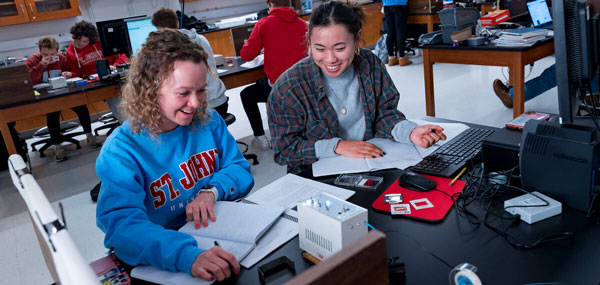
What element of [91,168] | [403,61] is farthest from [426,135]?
[403,61]

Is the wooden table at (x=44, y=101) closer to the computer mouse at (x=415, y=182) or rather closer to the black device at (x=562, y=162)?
the computer mouse at (x=415, y=182)

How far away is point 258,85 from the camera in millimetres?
3344

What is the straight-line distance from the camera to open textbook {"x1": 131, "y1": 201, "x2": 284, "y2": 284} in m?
0.86

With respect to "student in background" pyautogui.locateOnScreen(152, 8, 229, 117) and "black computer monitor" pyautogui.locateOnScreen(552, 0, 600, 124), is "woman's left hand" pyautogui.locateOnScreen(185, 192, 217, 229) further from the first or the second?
"student in background" pyautogui.locateOnScreen(152, 8, 229, 117)

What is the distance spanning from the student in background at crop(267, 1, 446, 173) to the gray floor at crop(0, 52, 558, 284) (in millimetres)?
983

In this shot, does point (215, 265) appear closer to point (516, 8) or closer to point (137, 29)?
point (137, 29)

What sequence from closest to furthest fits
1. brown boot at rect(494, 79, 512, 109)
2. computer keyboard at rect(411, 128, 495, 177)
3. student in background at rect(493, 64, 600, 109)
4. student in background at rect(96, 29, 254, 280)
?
student in background at rect(96, 29, 254, 280)
computer keyboard at rect(411, 128, 495, 177)
student in background at rect(493, 64, 600, 109)
brown boot at rect(494, 79, 512, 109)

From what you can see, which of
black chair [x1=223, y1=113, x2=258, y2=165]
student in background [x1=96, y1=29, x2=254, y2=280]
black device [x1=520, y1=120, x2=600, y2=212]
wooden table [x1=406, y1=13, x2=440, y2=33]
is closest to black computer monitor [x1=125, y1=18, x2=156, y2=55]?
black chair [x1=223, y1=113, x2=258, y2=165]

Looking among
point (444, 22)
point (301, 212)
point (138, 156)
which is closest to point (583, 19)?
point (301, 212)

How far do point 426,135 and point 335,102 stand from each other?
0.34m

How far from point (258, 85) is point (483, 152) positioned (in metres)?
2.40

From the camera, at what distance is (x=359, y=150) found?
1322mm

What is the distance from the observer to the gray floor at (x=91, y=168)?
2229 millimetres

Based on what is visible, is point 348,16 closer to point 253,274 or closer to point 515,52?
point 253,274
